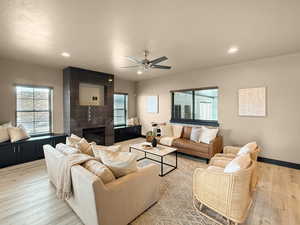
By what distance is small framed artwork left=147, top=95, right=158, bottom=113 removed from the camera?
6.27 metres

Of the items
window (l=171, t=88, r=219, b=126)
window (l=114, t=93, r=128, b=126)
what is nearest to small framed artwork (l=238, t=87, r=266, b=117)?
window (l=171, t=88, r=219, b=126)

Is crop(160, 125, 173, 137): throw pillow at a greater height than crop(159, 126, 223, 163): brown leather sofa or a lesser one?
greater

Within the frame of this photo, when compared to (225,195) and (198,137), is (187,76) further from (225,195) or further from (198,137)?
(225,195)

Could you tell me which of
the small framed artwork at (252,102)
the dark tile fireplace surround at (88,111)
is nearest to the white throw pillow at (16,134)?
the dark tile fireplace surround at (88,111)

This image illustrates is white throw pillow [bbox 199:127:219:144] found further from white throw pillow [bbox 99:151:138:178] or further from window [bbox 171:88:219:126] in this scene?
white throw pillow [bbox 99:151:138:178]

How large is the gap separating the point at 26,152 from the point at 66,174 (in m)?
2.96

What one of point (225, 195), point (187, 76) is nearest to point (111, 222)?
point (225, 195)

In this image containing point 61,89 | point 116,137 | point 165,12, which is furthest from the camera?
point 116,137

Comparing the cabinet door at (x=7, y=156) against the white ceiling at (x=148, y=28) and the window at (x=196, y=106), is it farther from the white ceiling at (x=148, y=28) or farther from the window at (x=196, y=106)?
the window at (x=196, y=106)

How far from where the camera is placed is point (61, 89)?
4.82m

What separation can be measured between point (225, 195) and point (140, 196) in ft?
3.43

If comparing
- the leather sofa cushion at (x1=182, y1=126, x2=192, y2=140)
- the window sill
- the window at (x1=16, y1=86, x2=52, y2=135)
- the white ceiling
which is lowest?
the leather sofa cushion at (x1=182, y1=126, x2=192, y2=140)

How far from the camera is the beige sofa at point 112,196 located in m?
1.41

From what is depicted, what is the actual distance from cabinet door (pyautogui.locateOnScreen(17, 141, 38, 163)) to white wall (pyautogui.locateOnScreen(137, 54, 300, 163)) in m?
5.35
